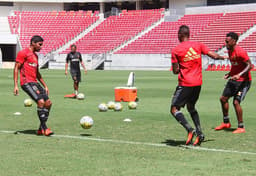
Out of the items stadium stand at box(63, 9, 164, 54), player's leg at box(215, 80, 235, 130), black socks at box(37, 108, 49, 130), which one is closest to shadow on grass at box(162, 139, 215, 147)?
player's leg at box(215, 80, 235, 130)

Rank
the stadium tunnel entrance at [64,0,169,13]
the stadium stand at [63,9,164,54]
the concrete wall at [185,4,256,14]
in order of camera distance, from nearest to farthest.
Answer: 1. the concrete wall at [185,4,256,14]
2. the stadium stand at [63,9,164,54]
3. the stadium tunnel entrance at [64,0,169,13]

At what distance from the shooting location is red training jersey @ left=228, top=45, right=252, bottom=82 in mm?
11422

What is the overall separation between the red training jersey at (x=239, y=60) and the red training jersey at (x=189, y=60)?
195 cm

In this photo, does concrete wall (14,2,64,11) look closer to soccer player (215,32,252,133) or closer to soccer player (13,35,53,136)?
soccer player (13,35,53,136)

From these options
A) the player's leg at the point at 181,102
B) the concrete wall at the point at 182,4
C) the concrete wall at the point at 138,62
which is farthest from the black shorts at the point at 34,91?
the concrete wall at the point at 182,4

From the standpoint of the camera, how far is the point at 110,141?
34.0ft

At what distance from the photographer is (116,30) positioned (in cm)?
6175

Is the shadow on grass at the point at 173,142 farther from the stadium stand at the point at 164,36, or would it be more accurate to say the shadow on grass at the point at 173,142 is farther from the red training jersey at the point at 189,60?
the stadium stand at the point at 164,36

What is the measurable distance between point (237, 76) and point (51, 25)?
57.2 meters

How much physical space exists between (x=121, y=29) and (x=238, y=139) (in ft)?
169

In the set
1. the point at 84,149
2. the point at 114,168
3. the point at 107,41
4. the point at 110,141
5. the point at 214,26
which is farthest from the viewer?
the point at 107,41

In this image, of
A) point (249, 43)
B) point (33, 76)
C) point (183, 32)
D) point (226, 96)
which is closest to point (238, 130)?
point (226, 96)

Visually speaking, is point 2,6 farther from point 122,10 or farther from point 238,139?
point 238,139

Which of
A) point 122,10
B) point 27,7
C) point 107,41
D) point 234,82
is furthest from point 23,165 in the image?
point 27,7
